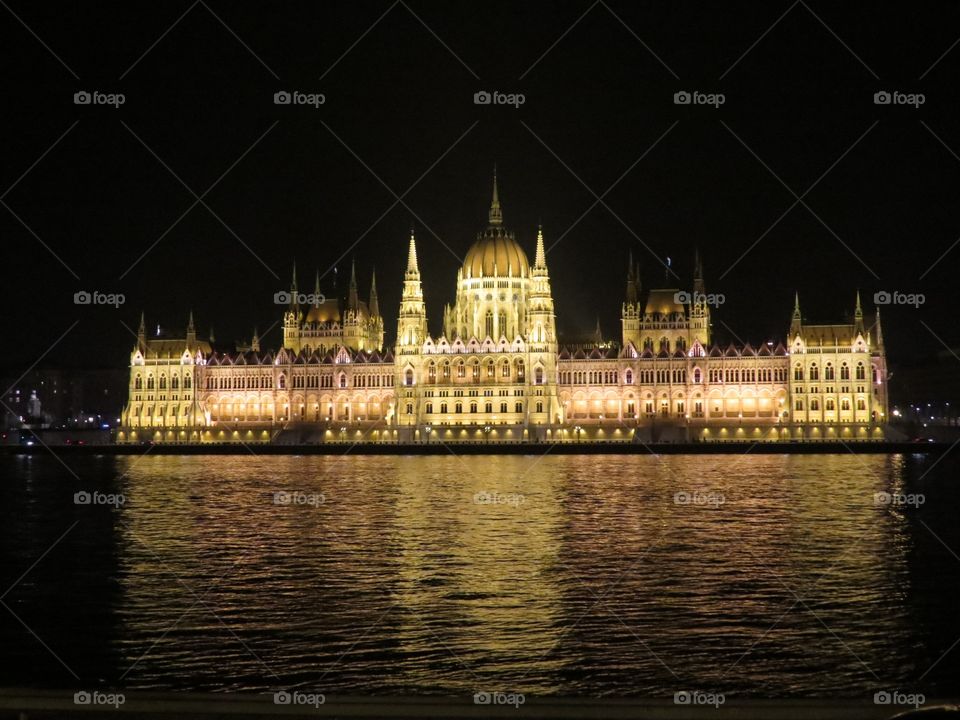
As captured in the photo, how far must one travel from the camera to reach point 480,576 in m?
31.7

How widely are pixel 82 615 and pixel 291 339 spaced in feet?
438

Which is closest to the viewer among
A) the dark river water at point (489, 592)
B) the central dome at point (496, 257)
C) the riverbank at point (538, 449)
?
the dark river water at point (489, 592)

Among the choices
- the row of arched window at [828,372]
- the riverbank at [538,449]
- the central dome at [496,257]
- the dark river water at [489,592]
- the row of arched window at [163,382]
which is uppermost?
the central dome at [496,257]

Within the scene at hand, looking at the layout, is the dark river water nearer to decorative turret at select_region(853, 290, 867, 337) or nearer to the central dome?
decorative turret at select_region(853, 290, 867, 337)

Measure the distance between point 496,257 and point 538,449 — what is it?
109 ft

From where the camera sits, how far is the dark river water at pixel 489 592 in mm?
21172

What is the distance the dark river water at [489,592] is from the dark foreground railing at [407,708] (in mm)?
5831

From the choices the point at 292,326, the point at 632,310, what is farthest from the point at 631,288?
the point at 292,326

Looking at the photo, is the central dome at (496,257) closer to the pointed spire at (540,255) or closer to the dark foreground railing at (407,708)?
the pointed spire at (540,255)

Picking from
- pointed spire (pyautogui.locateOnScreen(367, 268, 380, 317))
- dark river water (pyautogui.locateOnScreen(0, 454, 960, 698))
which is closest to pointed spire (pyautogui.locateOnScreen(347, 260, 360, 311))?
pointed spire (pyautogui.locateOnScreen(367, 268, 380, 317))

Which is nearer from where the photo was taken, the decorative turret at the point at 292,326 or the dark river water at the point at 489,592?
the dark river water at the point at 489,592

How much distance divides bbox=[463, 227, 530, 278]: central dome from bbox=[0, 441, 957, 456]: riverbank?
85.9 feet

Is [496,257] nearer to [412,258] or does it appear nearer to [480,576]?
[412,258]

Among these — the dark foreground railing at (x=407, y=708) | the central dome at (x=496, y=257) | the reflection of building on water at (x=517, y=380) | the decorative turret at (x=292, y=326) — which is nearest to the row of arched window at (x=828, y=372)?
the reflection of building on water at (x=517, y=380)
